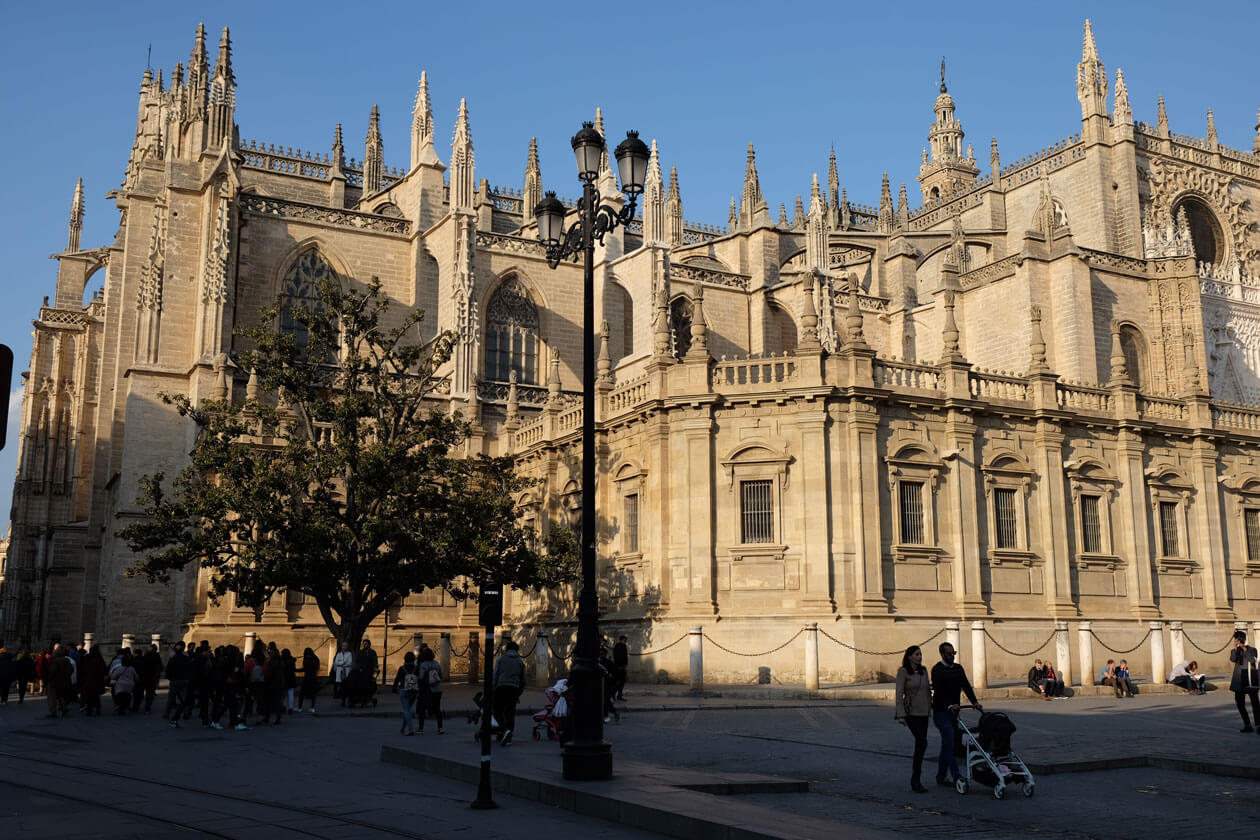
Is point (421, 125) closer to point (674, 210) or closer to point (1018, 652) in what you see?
point (674, 210)

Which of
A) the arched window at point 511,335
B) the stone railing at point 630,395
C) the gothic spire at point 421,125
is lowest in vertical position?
the stone railing at point 630,395

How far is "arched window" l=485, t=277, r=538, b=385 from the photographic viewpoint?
134ft

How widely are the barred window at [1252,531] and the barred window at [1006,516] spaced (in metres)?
7.93

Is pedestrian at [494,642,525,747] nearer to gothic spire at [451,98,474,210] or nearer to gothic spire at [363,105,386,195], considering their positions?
gothic spire at [451,98,474,210]

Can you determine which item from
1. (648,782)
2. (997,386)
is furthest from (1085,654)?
(648,782)

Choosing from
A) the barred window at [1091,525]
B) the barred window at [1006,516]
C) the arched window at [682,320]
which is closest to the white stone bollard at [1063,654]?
the barred window at [1006,516]

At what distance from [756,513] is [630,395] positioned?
14.1 feet

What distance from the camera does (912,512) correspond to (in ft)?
82.6

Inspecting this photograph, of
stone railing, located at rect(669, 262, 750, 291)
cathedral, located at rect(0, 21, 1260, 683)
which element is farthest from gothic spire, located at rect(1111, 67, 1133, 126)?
stone railing, located at rect(669, 262, 750, 291)

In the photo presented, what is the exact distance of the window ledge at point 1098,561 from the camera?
26828 mm

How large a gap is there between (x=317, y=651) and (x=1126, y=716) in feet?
64.5

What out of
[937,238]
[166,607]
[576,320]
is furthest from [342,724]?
[937,238]

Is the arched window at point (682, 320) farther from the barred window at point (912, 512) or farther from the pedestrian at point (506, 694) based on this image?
the pedestrian at point (506, 694)

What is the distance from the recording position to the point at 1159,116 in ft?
156
